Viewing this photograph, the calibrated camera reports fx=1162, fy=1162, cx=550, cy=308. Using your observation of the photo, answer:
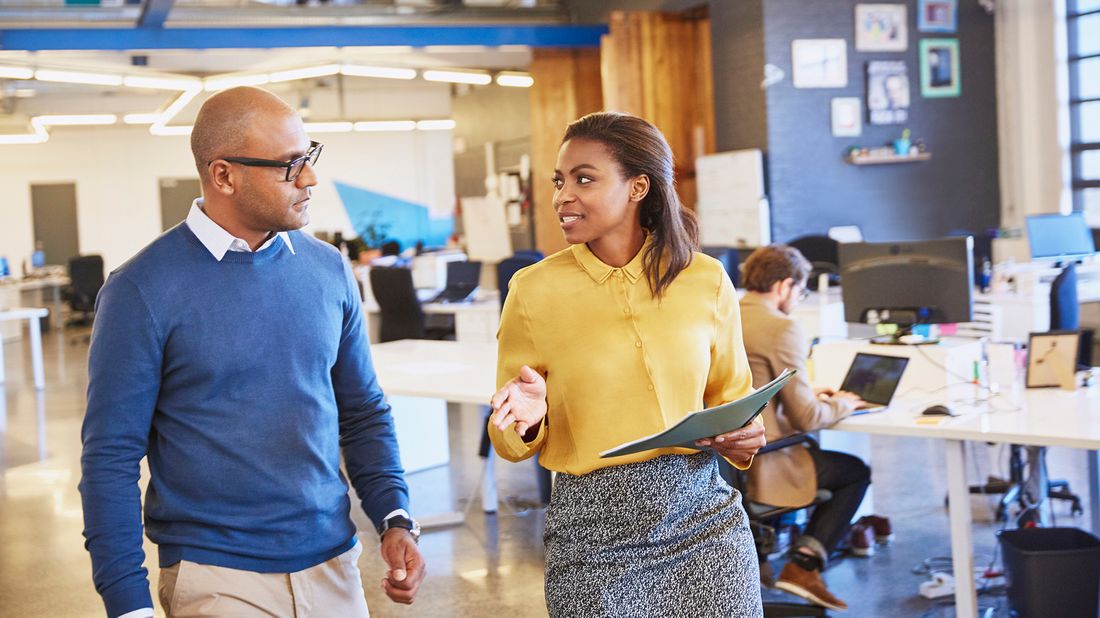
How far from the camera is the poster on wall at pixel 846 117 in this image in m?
10.6

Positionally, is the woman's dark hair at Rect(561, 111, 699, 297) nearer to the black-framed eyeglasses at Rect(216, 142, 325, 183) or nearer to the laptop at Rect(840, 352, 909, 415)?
the black-framed eyeglasses at Rect(216, 142, 325, 183)

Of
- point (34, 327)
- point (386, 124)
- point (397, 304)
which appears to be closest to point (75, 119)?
point (386, 124)

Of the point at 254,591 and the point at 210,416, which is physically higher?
the point at 210,416

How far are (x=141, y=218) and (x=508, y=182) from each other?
9902 millimetres

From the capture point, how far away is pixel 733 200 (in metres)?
10.6

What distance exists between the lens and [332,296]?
2131 mm

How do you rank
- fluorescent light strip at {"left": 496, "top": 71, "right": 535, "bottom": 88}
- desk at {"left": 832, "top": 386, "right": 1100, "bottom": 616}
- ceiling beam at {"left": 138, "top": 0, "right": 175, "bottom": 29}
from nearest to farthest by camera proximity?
1. desk at {"left": 832, "top": 386, "right": 1100, "bottom": 616}
2. ceiling beam at {"left": 138, "top": 0, "right": 175, "bottom": 29}
3. fluorescent light strip at {"left": 496, "top": 71, "right": 535, "bottom": 88}

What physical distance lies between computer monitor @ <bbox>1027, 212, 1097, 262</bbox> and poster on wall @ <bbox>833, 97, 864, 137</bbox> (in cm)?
245

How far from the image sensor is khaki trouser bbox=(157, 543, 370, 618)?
193 cm

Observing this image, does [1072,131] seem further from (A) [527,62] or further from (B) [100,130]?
(B) [100,130]

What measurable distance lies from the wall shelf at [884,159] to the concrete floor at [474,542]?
12.5 ft

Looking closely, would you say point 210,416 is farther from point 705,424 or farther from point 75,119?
point 75,119

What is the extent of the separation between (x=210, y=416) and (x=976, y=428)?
2.76 metres

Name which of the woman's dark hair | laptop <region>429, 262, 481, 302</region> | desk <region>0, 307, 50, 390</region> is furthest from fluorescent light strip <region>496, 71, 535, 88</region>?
the woman's dark hair
